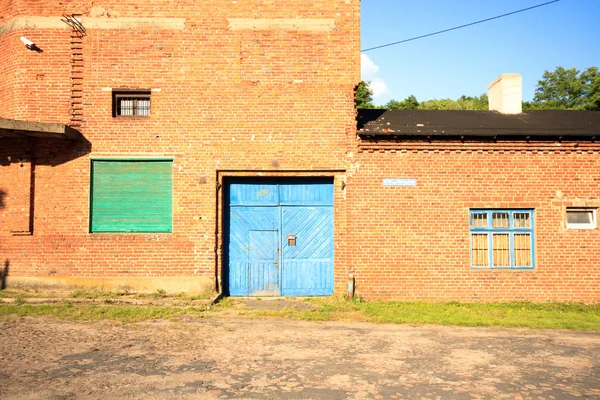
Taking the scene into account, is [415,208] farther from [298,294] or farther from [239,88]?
[239,88]

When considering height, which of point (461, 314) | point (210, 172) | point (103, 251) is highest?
point (210, 172)

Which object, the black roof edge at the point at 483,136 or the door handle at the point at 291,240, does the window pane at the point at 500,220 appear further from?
the door handle at the point at 291,240

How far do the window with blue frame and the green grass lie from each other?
40.6 inches

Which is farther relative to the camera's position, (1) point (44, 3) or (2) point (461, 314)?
(1) point (44, 3)

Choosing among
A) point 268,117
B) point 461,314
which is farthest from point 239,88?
point 461,314

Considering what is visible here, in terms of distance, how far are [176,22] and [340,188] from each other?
19.2ft

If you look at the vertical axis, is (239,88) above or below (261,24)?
below

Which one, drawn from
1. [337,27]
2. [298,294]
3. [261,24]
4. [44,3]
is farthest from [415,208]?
[44,3]

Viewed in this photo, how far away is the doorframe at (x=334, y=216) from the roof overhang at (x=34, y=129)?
359 cm

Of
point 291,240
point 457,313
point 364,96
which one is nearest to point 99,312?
point 291,240

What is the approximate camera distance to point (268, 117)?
33.8 ft

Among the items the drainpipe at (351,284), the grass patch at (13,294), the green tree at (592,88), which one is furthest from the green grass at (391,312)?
the green tree at (592,88)

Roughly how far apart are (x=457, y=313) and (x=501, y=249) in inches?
92.2

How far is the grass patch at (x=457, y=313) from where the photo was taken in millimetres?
8156
